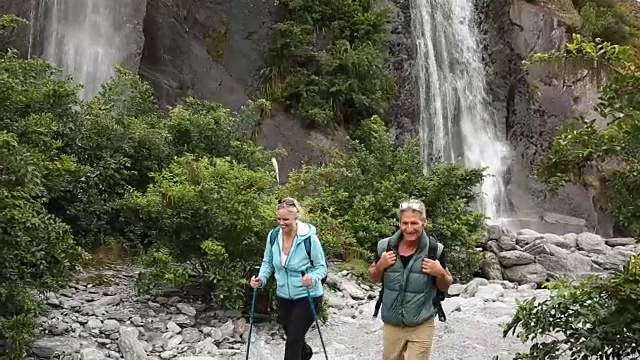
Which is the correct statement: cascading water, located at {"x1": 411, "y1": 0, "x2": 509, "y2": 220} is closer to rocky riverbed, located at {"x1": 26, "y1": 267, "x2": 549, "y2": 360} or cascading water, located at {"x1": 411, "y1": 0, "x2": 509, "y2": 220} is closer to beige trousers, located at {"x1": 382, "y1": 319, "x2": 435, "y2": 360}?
rocky riverbed, located at {"x1": 26, "y1": 267, "x2": 549, "y2": 360}

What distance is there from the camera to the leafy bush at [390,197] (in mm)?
11383

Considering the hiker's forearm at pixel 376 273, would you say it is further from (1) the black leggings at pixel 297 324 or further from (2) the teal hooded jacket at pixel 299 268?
(1) the black leggings at pixel 297 324

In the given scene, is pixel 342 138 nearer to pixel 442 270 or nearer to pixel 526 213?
pixel 526 213

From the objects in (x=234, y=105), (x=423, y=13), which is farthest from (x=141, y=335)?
(x=423, y=13)

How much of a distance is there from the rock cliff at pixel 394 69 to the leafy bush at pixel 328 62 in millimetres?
473

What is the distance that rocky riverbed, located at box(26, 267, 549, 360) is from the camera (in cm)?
618

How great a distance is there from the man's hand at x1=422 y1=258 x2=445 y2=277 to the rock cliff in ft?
36.3

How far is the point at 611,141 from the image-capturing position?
11.5 ft

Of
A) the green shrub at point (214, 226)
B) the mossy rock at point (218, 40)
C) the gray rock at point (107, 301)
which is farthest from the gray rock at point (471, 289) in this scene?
the mossy rock at point (218, 40)

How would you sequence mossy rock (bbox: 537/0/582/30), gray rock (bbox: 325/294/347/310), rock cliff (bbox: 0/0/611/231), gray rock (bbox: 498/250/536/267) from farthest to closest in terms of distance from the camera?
mossy rock (bbox: 537/0/582/30), rock cliff (bbox: 0/0/611/231), gray rock (bbox: 498/250/536/267), gray rock (bbox: 325/294/347/310)

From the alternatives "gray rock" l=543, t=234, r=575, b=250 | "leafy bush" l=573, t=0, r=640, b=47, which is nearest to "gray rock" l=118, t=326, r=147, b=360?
"gray rock" l=543, t=234, r=575, b=250

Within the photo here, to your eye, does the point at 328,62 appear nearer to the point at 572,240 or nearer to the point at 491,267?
the point at 491,267

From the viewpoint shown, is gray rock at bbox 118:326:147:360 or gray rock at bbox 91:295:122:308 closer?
gray rock at bbox 118:326:147:360

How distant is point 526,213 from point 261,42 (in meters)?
9.22
